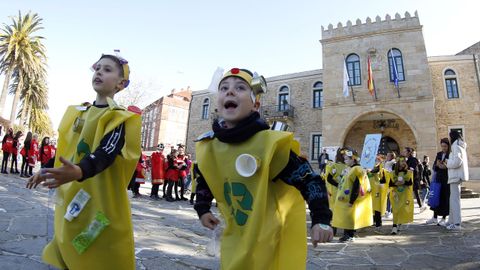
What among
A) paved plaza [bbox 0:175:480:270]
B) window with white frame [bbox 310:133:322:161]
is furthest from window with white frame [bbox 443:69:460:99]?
Result: paved plaza [bbox 0:175:480:270]

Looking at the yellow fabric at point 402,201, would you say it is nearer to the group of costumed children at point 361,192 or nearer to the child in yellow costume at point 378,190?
the group of costumed children at point 361,192

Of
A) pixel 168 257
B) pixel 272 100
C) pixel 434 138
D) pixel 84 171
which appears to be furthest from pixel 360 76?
pixel 84 171

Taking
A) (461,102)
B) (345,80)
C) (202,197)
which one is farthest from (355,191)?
(461,102)

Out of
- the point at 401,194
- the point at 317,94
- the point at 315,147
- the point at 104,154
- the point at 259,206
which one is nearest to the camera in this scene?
the point at 259,206

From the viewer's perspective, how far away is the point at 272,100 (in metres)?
25.2

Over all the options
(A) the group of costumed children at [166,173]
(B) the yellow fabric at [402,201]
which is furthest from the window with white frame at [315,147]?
(B) the yellow fabric at [402,201]

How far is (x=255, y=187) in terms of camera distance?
5.73 ft

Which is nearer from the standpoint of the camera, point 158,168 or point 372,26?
point 158,168

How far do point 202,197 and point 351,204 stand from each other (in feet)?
13.6

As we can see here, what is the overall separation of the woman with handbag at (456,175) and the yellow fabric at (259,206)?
5923mm

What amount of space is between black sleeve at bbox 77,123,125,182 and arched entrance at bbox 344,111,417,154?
1902 centimetres

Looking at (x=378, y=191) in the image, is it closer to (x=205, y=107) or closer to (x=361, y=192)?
(x=361, y=192)

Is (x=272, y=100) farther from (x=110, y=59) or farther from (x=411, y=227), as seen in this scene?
(x=110, y=59)

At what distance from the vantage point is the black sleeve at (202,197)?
205 cm
